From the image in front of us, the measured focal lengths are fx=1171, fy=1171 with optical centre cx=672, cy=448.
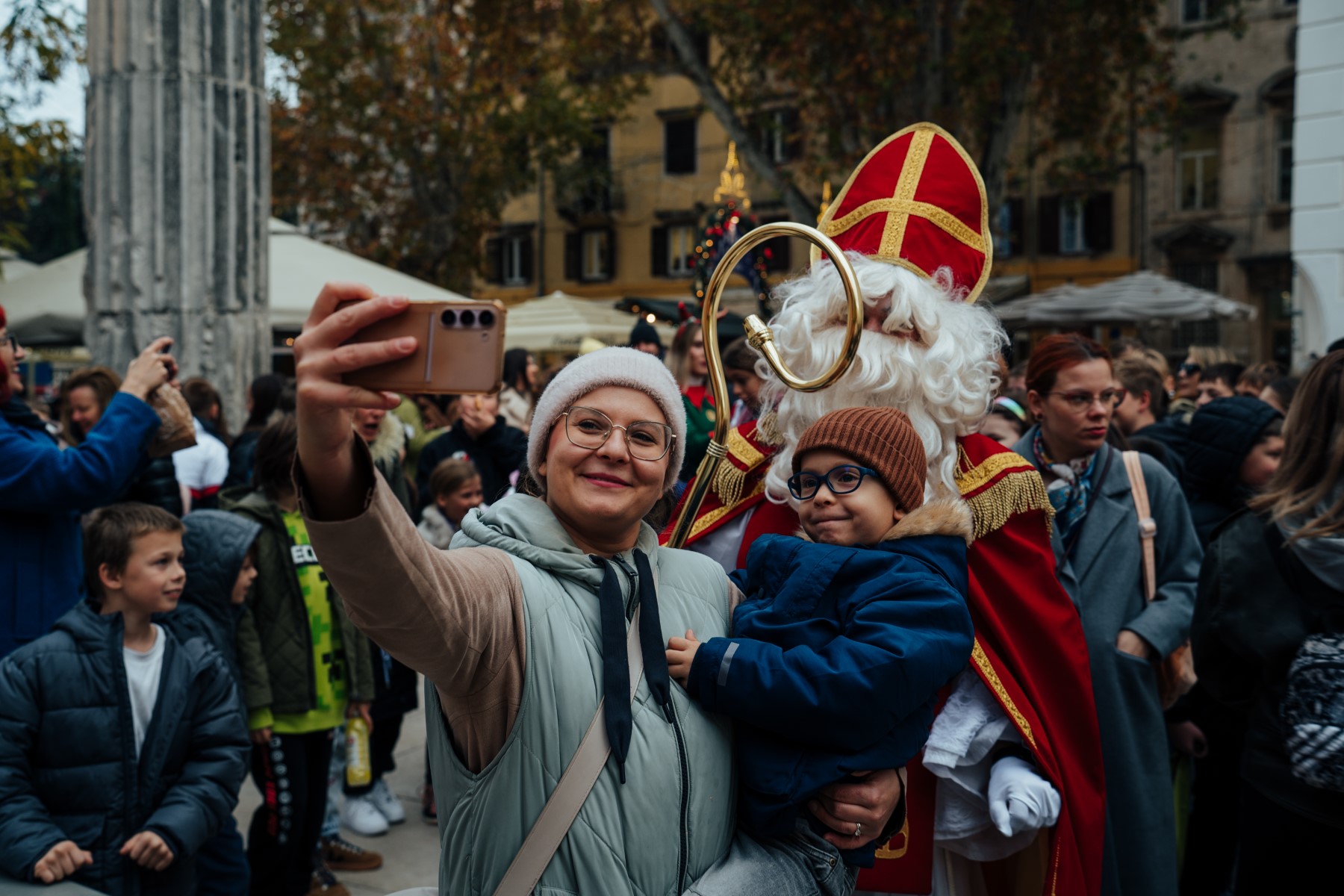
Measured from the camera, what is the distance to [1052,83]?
683 inches

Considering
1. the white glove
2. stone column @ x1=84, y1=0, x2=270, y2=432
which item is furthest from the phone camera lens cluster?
stone column @ x1=84, y1=0, x2=270, y2=432

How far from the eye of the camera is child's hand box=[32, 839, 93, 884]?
289 centimetres

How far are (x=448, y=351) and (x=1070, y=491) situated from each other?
9.14 ft

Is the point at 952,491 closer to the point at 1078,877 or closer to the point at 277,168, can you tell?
the point at 1078,877

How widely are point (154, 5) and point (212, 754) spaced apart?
4.52 m

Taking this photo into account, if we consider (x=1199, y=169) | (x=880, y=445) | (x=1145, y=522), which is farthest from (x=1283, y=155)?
(x=880, y=445)

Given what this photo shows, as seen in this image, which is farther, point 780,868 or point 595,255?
point 595,255

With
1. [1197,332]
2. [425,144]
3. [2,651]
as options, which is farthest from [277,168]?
[2,651]

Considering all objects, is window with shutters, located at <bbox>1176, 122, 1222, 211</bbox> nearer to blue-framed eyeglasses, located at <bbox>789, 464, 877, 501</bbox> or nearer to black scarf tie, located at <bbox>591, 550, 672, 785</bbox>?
blue-framed eyeglasses, located at <bbox>789, 464, 877, 501</bbox>

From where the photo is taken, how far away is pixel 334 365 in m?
1.33

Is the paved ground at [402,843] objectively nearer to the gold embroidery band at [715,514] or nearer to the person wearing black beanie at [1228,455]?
the gold embroidery band at [715,514]

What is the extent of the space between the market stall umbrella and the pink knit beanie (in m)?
12.7

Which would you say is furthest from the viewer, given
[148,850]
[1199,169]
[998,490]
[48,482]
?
[1199,169]

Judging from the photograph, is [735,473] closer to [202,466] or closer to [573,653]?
[573,653]
